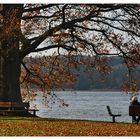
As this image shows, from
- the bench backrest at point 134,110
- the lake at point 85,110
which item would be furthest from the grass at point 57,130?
the lake at point 85,110

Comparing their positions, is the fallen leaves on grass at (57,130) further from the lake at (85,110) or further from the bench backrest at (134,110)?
the lake at (85,110)

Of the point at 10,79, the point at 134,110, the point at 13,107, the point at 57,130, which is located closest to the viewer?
the point at 57,130

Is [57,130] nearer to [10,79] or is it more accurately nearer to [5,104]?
[5,104]

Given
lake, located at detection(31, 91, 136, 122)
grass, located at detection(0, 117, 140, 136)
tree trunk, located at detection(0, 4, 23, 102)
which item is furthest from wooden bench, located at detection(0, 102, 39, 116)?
lake, located at detection(31, 91, 136, 122)

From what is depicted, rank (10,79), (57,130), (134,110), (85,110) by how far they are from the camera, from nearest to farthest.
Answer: (57,130) → (134,110) → (10,79) → (85,110)

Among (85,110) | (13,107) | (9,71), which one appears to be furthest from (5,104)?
(85,110)

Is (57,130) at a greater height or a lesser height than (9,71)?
lesser

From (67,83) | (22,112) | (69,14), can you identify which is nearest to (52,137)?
(22,112)

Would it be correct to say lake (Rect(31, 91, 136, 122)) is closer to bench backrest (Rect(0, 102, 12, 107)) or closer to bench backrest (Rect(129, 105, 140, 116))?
bench backrest (Rect(0, 102, 12, 107))

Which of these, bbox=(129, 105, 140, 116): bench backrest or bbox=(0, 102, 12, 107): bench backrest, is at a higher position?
bbox=(0, 102, 12, 107): bench backrest

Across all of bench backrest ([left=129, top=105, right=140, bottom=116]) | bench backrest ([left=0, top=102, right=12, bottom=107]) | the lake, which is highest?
bench backrest ([left=0, top=102, right=12, bottom=107])

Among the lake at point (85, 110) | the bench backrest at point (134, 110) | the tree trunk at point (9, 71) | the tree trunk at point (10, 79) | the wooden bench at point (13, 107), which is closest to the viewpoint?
the bench backrest at point (134, 110)

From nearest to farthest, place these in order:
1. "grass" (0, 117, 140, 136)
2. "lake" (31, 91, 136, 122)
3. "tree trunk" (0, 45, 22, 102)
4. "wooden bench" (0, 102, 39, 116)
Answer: "grass" (0, 117, 140, 136) → "wooden bench" (0, 102, 39, 116) → "tree trunk" (0, 45, 22, 102) → "lake" (31, 91, 136, 122)

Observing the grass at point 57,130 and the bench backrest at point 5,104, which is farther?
the bench backrest at point 5,104
